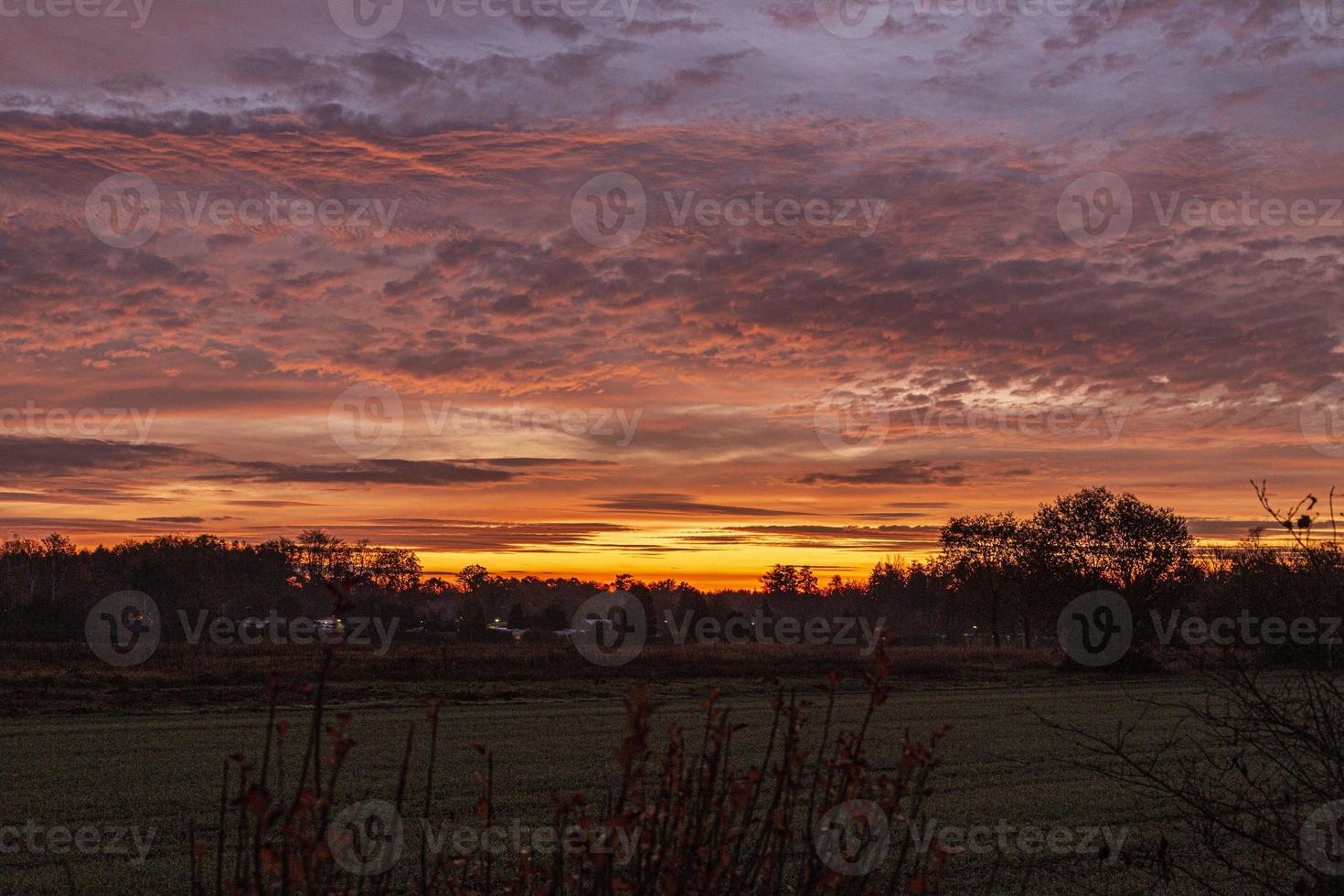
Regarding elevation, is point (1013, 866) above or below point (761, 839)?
below

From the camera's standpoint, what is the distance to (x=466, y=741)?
22.5m

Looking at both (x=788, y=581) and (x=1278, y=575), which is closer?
(x=1278, y=575)

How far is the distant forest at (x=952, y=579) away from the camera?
20.9 ft

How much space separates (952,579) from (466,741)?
7025 cm

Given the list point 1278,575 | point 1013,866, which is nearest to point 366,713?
point 1013,866

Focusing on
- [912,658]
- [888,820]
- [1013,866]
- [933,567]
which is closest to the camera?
[888,820]

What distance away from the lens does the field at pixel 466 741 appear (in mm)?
11180

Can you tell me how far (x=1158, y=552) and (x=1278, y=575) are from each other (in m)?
65.2

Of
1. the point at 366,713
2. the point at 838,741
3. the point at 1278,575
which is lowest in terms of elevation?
the point at 366,713

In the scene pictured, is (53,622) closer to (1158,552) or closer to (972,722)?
(972,722)

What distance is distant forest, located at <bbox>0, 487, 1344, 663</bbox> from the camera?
20.9ft

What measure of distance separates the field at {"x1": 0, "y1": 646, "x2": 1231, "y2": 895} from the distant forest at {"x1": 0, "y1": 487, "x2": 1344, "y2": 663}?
197 cm

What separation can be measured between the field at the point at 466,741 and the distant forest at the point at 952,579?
1972mm

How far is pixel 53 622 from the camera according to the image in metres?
70.4
